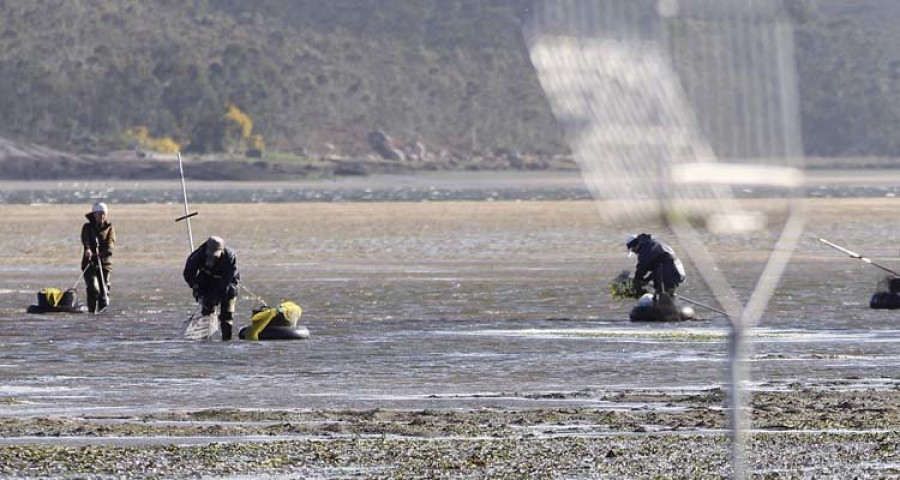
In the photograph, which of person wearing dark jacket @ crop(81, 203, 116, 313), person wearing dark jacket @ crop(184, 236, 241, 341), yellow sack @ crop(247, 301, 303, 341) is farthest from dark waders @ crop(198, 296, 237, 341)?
person wearing dark jacket @ crop(81, 203, 116, 313)

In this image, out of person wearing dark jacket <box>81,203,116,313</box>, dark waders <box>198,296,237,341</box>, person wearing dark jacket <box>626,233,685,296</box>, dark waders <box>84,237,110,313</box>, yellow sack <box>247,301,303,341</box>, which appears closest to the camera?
dark waders <box>198,296,237,341</box>

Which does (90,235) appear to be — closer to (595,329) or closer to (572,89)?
(595,329)

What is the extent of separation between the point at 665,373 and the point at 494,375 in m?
1.65

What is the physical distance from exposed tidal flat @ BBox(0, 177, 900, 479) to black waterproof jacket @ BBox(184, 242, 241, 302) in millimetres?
613

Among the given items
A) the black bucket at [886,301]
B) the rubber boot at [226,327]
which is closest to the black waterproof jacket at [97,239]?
the rubber boot at [226,327]

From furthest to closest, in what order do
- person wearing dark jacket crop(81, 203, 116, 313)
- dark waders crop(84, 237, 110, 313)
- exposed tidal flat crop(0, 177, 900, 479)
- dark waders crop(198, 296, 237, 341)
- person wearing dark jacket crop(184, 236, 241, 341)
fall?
dark waders crop(84, 237, 110, 313)
person wearing dark jacket crop(81, 203, 116, 313)
dark waders crop(198, 296, 237, 341)
person wearing dark jacket crop(184, 236, 241, 341)
exposed tidal flat crop(0, 177, 900, 479)

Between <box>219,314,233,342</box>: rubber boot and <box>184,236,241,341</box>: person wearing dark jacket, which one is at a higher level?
<box>184,236,241,341</box>: person wearing dark jacket

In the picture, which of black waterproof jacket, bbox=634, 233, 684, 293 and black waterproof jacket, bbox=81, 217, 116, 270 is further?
black waterproof jacket, bbox=81, 217, 116, 270

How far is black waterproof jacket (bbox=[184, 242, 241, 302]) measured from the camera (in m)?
23.2

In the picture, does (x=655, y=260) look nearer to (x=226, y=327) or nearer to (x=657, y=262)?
(x=657, y=262)

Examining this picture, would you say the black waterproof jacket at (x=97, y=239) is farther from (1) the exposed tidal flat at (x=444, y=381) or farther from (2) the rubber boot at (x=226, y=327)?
(2) the rubber boot at (x=226, y=327)

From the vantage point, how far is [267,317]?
24.1 metres

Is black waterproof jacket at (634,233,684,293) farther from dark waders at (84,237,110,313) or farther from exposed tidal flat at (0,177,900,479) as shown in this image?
dark waders at (84,237,110,313)

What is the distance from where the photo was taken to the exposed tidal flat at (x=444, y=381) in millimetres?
13359
